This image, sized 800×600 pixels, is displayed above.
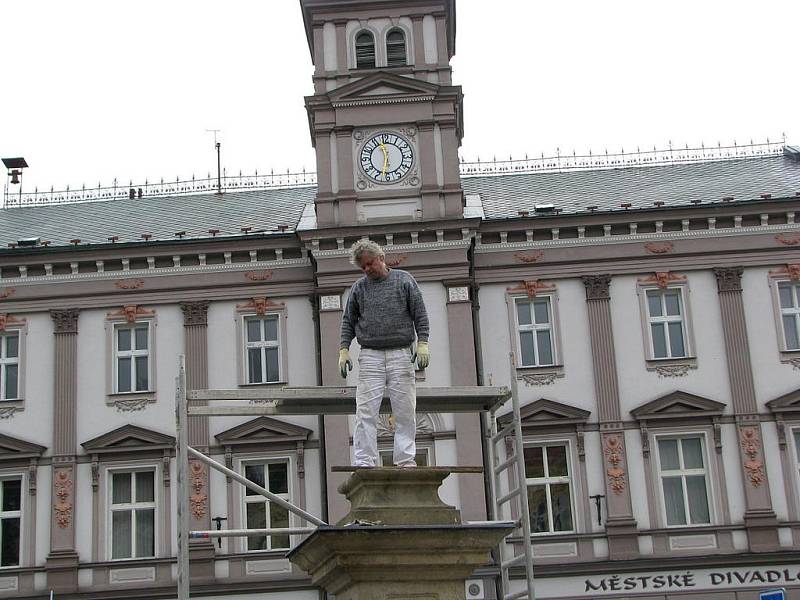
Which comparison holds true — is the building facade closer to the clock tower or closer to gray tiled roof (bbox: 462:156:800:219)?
the clock tower

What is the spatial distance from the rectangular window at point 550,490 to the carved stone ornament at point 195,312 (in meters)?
7.57

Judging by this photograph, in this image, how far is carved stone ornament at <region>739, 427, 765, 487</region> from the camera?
30.1 m

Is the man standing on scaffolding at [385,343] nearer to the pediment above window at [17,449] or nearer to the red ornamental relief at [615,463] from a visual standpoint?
the red ornamental relief at [615,463]

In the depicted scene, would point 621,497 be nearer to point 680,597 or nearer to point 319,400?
point 680,597

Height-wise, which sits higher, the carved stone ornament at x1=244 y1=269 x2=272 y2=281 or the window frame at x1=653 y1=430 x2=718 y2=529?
the carved stone ornament at x1=244 y1=269 x2=272 y2=281

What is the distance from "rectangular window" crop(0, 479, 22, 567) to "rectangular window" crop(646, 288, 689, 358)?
14.0 meters

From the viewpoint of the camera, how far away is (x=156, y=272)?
31.7 meters

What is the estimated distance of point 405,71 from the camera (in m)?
32.2

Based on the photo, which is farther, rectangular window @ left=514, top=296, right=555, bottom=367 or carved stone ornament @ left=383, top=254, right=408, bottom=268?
rectangular window @ left=514, top=296, right=555, bottom=367

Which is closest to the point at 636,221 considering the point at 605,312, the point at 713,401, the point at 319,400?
the point at 605,312

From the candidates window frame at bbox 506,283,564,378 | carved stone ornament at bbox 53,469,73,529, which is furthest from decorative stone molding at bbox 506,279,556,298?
carved stone ornament at bbox 53,469,73,529

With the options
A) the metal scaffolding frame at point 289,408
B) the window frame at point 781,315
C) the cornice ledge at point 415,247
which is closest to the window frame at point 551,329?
the cornice ledge at point 415,247

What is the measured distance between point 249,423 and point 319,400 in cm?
1830

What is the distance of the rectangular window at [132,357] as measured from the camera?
31.2 meters
